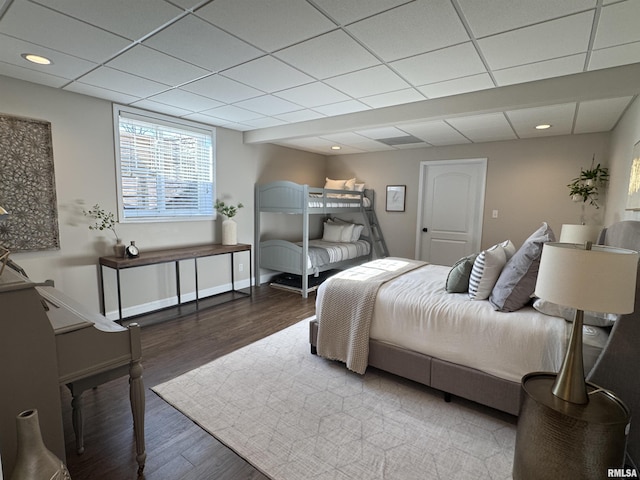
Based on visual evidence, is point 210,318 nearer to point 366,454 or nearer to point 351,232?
point 366,454

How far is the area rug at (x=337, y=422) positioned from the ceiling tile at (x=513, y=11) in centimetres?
234

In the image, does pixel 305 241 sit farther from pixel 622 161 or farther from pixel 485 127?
pixel 622 161

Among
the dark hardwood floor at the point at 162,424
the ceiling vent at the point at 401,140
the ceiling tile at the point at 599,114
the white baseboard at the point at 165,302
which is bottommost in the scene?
the dark hardwood floor at the point at 162,424

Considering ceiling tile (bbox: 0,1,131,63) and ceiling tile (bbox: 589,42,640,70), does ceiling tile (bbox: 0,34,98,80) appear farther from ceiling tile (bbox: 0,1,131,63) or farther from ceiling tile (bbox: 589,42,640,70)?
ceiling tile (bbox: 589,42,640,70)

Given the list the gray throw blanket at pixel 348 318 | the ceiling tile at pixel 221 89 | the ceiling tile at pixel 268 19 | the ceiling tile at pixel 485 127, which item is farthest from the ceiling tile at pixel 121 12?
the ceiling tile at pixel 485 127

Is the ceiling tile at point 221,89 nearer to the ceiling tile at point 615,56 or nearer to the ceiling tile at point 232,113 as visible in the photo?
the ceiling tile at point 232,113

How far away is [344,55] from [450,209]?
3.72 metres

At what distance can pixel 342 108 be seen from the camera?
3422 mm

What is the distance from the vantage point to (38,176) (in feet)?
9.47

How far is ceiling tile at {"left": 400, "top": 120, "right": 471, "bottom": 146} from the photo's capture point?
3.87m

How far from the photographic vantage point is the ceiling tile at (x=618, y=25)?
1616 millimetres

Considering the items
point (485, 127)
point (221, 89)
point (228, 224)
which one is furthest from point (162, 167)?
point (485, 127)

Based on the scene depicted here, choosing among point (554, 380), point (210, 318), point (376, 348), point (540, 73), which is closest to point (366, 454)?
point (376, 348)

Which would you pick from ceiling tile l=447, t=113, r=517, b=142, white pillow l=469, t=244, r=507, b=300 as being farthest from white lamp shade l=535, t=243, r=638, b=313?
ceiling tile l=447, t=113, r=517, b=142
